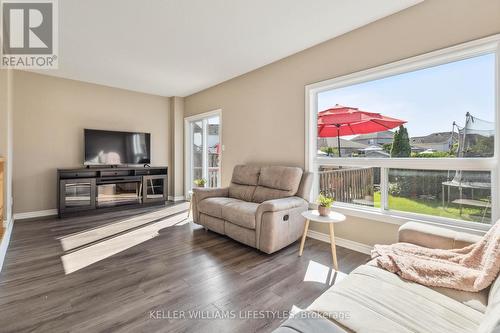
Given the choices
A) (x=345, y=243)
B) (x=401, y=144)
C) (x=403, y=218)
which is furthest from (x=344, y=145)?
(x=345, y=243)

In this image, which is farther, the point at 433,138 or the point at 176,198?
the point at 176,198

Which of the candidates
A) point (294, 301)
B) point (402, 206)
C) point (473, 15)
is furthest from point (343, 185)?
point (473, 15)

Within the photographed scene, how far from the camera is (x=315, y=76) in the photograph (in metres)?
3.18

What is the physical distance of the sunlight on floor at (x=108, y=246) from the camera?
8.05 ft

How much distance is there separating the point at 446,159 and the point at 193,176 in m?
5.02

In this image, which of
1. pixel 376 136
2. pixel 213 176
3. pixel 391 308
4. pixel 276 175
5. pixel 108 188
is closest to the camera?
pixel 391 308

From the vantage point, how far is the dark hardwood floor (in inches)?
63.4

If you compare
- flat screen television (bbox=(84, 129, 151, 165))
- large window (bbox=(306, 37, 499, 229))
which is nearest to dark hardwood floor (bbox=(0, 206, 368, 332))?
large window (bbox=(306, 37, 499, 229))

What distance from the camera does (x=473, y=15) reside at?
2041mm

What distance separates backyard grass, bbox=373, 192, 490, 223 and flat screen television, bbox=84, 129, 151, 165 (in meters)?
4.66

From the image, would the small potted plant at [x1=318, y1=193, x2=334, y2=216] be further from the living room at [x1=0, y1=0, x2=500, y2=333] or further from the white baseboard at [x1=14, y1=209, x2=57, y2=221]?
the white baseboard at [x1=14, y1=209, x2=57, y2=221]

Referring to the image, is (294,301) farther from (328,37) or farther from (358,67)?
(328,37)

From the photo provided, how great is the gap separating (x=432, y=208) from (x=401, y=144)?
2.35 feet

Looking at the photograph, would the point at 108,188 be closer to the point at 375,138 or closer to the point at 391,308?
the point at 375,138
